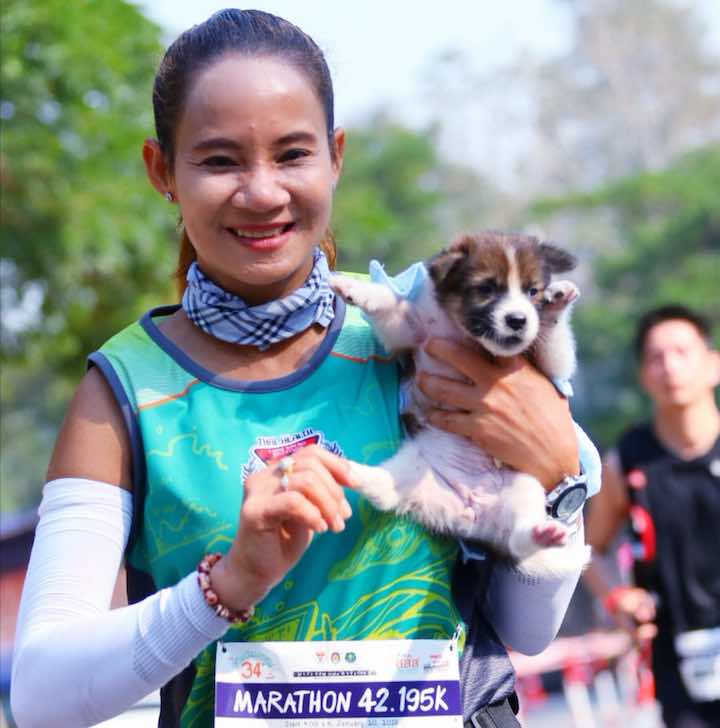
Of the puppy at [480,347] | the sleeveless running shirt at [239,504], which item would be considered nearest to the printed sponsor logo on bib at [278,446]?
the sleeveless running shirt at [239,504]

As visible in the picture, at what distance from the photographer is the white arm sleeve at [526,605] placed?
8.10 ft

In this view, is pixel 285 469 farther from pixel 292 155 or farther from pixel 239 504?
pixel 292 155

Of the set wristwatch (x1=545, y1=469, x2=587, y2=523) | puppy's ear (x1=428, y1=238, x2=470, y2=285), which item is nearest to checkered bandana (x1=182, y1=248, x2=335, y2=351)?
wristwatch (x1=545, y1=469, x2=587, y2=523)

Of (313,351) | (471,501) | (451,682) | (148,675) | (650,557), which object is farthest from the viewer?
(650,557)

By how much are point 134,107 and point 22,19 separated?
85.7 inches

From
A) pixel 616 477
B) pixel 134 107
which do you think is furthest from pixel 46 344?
pixel 616 477

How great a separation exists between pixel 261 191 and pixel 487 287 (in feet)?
3.90

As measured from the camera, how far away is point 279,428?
7.70 ft

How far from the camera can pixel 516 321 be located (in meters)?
3.12

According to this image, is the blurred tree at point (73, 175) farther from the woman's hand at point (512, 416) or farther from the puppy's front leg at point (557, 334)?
the woman's hand at point (512, 416)

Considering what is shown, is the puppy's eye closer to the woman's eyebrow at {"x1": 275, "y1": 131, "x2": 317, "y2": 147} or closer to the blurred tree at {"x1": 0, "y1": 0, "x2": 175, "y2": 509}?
the woman's eyebrow at {"x1": 275, "y1": 131, "x2": 317, "y2": 147}

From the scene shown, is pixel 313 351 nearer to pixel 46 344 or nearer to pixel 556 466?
pixel 556 466

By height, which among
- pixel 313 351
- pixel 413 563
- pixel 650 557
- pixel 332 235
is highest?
pixel 650 557

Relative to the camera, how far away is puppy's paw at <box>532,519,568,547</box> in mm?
2480
